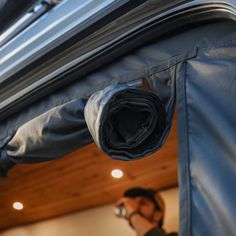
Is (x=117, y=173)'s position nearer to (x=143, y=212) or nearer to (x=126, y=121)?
(x=143, y=212)

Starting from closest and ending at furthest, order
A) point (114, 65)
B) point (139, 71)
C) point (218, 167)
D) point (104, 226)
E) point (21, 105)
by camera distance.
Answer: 1. point (218, 167)
2. point (139, 71)
3. point (114, 65)
4. point (21, 105)
5. point (104, 226)

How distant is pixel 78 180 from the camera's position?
3412mm

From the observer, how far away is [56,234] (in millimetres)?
4172

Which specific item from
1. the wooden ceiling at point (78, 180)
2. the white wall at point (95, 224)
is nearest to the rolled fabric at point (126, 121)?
the wooden ceiling at point (78, 180)

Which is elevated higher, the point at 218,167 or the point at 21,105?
the point at 21,105

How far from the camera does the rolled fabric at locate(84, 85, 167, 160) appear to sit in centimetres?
108

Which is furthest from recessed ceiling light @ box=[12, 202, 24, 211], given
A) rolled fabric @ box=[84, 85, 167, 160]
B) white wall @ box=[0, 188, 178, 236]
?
rolled fabric @ box=[84, 85, 167, 160]

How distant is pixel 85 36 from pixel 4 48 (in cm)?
58

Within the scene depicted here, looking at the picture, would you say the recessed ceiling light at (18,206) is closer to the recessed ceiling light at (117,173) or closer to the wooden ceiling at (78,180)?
the wooden ceiling at (78,180)

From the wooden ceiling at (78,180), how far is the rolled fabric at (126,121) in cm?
142

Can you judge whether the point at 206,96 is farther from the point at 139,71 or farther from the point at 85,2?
the point at 85,2

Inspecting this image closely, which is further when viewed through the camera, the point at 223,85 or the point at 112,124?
the point at 112,124

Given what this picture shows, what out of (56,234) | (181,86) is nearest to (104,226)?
(56,234)

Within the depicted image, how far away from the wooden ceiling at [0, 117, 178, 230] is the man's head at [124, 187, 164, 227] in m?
0.20
